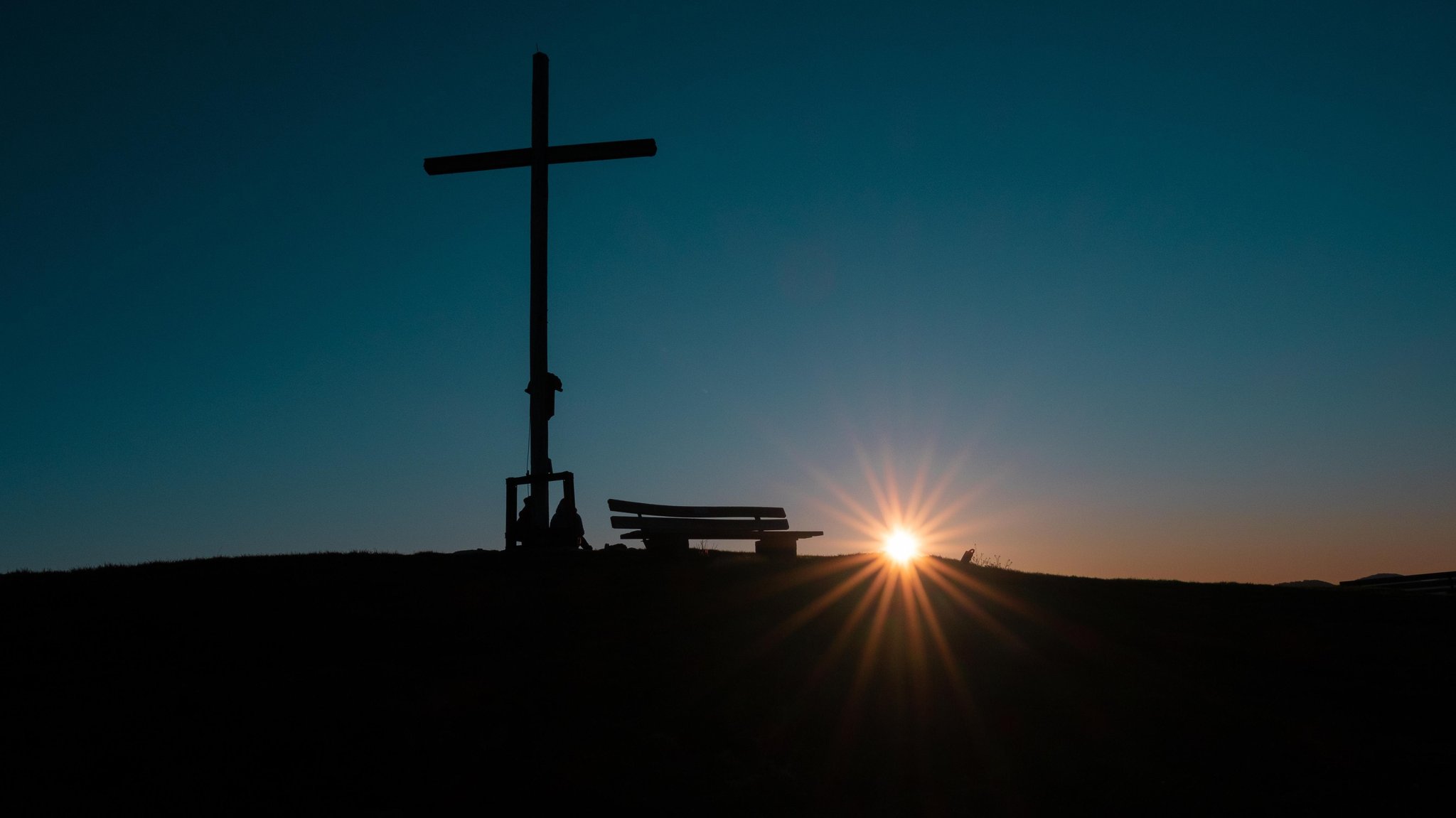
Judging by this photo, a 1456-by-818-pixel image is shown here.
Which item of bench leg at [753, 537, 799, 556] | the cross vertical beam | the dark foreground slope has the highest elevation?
the cross vertical beam

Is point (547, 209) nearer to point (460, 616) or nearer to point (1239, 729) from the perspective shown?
point (460, 616)

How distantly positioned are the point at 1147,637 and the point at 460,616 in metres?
8.40

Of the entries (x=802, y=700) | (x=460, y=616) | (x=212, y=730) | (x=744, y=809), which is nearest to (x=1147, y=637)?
(x=802, y=700)

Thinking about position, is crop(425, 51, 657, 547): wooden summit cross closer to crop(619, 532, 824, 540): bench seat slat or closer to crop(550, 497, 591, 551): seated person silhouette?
crop(550, 497, 591, 551): seated person silhouette

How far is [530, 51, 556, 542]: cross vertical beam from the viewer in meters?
17.2

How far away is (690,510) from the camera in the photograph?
53.4ft

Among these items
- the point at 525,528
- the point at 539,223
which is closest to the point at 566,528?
the point at 525,528

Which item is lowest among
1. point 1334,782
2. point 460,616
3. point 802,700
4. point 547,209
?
point 1334,782

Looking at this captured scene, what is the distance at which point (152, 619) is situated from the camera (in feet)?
39.8

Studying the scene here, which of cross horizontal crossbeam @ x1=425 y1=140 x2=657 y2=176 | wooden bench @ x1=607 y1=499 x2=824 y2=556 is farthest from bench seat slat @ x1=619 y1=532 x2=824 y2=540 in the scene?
cross horizontal crossbeam @ x1=425 y1=140 x2=657 y2=176

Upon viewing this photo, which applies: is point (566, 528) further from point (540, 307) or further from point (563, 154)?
point (563, 154)

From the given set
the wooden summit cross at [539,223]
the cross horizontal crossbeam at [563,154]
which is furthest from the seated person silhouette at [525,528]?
the cross horizontal crossbeam at [563,154]

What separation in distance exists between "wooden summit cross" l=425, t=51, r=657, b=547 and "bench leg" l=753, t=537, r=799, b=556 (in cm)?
316

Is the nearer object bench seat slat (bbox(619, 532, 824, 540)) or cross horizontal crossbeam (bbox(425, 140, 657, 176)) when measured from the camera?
bench seat slat (bbox(619, 532, 824, 540))
